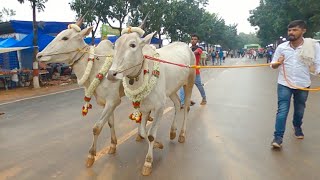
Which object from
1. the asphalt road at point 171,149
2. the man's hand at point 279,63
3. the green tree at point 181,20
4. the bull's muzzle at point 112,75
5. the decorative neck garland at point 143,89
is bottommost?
the asphalt road at point 171,149

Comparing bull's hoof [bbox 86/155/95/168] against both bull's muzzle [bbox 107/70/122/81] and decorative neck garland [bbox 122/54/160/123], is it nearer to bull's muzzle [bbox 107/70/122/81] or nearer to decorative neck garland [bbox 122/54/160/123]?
decorative neck garland [bbox 122/54/160/123]

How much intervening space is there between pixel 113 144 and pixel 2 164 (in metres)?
1.63

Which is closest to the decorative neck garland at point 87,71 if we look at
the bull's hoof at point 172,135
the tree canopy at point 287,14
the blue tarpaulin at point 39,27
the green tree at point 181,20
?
the bull's hoof at point 172,135

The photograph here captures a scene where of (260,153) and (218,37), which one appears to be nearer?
(260,153)

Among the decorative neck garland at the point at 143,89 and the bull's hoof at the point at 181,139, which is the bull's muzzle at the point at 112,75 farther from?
the bull's hoof at the point at 181,139

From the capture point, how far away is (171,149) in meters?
5.61

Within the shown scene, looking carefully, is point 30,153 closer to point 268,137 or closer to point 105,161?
point 105,161

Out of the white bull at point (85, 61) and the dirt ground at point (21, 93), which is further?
the dirt ground at point (21, 93)

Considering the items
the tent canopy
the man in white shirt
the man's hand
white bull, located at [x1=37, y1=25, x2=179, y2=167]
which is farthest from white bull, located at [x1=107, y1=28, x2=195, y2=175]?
the tent canopy

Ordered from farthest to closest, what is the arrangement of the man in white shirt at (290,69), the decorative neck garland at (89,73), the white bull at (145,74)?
1. the man in white shirt at (290,69)
2. the decorative neck garland at (89,73)
3. the white bull at (145,74)

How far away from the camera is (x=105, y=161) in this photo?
5047 millimetres

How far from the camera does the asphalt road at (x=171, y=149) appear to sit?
15.0 feet

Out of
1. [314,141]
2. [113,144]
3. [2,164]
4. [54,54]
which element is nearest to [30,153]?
[2,164]

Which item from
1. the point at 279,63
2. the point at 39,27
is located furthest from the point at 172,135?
the point at 39,27
